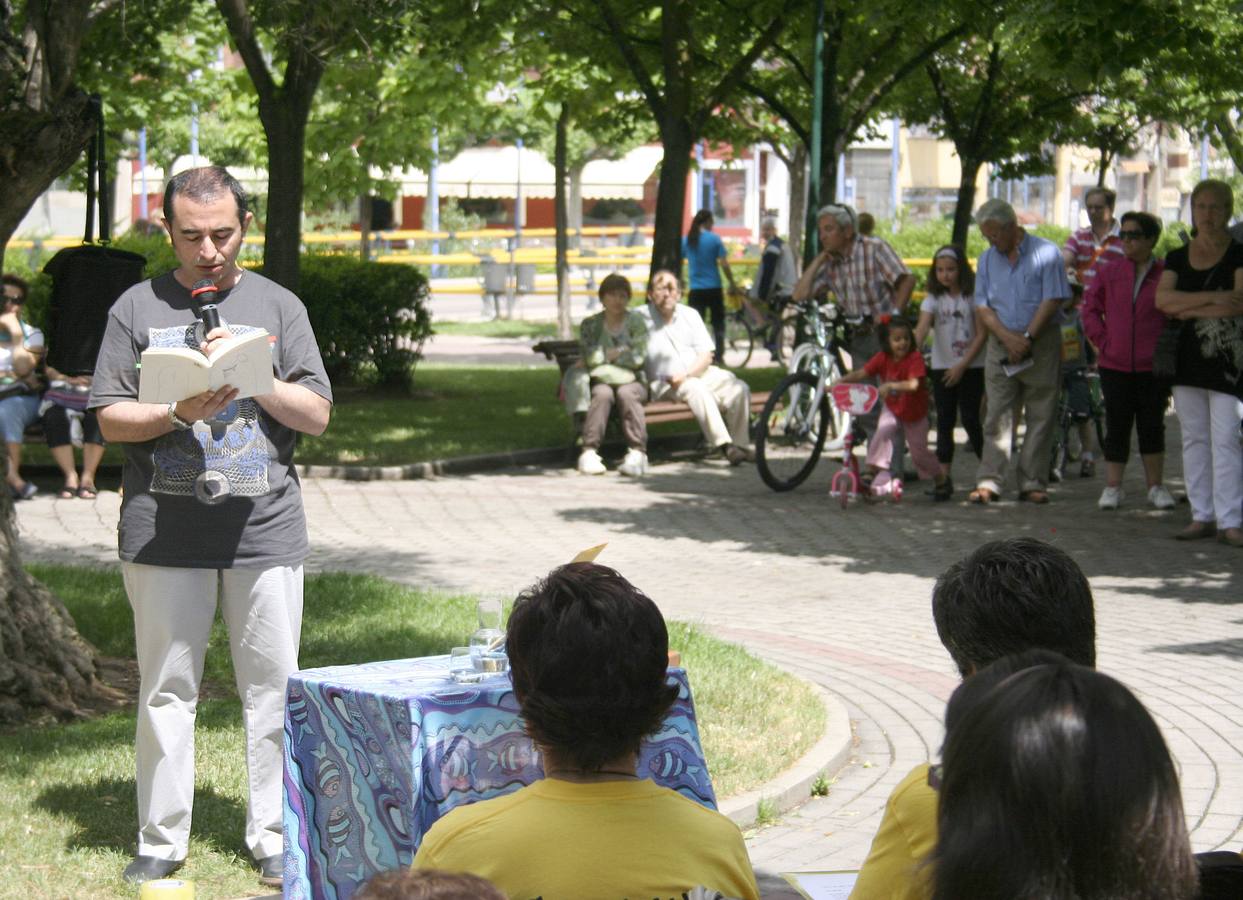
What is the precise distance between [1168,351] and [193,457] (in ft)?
24.1

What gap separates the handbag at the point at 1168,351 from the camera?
1053 centimetres

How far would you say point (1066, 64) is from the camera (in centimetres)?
1024

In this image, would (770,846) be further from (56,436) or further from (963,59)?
(963,59)

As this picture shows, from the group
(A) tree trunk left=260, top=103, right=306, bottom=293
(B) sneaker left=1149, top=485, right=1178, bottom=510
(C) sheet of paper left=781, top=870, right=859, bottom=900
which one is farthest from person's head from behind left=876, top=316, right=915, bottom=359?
(C) sheet of paper left=781, top=870, right=859, bottom=900

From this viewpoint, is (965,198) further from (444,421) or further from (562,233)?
(444,421)

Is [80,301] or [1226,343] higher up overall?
[80,301]

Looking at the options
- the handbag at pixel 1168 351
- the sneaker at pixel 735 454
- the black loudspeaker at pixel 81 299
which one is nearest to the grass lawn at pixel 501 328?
the sneaker at pixel 735 454

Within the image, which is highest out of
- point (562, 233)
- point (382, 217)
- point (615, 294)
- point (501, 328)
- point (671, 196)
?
point (382, 217)

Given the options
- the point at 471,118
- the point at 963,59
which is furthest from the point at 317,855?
the point at 471,118

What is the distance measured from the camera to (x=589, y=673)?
2.91 m

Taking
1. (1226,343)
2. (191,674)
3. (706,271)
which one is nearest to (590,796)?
(191,674)

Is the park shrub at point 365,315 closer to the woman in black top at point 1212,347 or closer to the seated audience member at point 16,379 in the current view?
the seated audience member at point 16,379

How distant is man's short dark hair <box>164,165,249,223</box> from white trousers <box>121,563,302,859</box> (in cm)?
101

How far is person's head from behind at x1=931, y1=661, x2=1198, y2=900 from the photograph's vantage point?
1.92 meters
